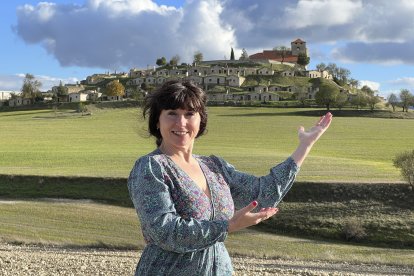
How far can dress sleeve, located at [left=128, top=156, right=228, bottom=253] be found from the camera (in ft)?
11.8

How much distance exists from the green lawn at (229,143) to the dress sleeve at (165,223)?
3.74ft

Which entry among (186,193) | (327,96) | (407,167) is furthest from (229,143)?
(186,193)

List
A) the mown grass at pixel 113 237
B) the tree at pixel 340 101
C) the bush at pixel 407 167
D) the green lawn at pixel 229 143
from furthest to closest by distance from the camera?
1. the tree at pixel 340 101
2. the green lawn at pixel 229 143
3. the bush at pixel 407 167
4. the mown grass at pixel 113 237

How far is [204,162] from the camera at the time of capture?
4.47 metres

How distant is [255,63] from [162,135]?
19679 cm

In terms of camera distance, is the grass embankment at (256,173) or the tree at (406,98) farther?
the tree at (406,98)

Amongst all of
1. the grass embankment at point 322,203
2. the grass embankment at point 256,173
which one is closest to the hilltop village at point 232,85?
the grass embankment at point 256,173

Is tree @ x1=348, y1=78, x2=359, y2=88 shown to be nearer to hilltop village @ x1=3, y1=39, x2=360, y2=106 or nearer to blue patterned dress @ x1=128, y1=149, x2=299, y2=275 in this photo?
hilltop village @ x1=3, y1=39, x2=360, y2=106

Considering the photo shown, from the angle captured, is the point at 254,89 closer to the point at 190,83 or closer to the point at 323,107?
the point at 323,107

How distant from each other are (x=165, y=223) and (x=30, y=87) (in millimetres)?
162174

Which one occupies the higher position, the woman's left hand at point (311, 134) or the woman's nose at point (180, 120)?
the woman's nose at point (180, 120)

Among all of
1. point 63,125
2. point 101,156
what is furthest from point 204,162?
point 63,125

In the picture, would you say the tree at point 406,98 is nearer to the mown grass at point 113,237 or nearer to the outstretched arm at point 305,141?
the mown grass at point 113,237

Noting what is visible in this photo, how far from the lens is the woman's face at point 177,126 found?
13.5 ft
